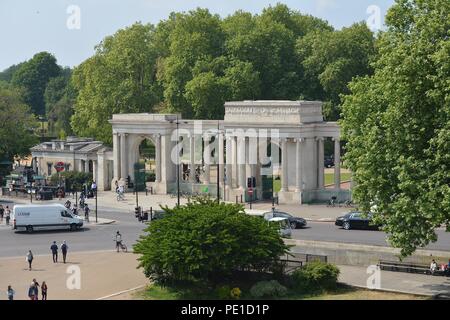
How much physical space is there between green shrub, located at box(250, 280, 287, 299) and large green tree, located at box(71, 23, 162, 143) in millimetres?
67901

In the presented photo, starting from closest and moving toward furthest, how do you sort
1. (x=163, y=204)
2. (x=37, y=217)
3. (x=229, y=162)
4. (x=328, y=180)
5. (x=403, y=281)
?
(x=403, y=281) → (x=37, y=217) → (x=163, y=204) → (x=229, y=162) → (x=328, y=180)

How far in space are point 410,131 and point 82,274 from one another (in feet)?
61.5

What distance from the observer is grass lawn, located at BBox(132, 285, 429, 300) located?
4219 cm

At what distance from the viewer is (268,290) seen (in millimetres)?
44000

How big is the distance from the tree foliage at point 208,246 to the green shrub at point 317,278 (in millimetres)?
1574

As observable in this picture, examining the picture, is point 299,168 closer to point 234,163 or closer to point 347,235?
point 234,163

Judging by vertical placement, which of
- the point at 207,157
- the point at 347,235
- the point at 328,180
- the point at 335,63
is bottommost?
the point at 347,235

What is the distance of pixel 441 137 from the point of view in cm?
4028

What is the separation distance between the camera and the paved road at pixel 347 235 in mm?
57431

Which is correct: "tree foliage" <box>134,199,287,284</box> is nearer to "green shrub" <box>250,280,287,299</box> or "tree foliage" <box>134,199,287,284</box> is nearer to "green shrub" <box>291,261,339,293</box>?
"green shrub" <box>250,280,287,299</box>

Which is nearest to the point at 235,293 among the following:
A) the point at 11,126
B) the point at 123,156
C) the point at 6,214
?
the point at 6,214

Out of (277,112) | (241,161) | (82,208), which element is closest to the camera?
(82,208)
